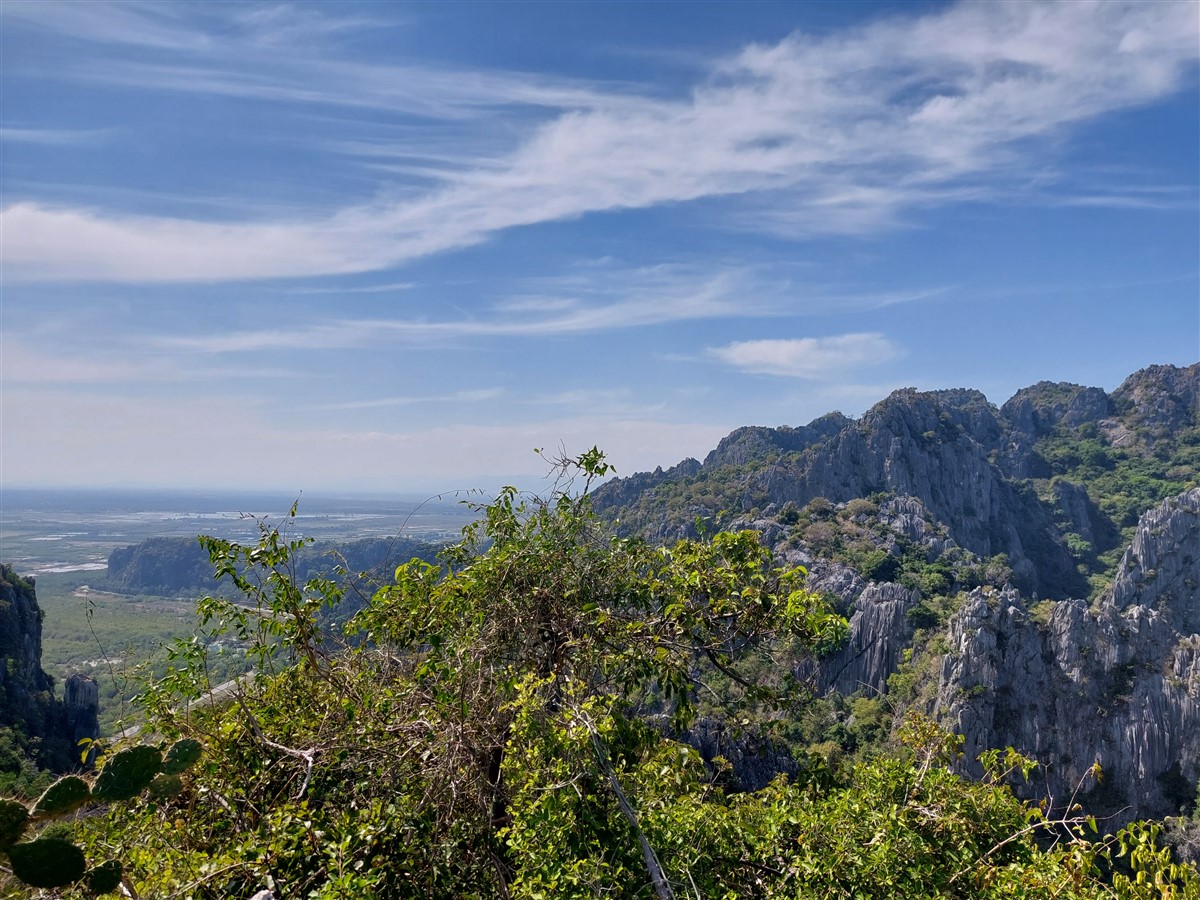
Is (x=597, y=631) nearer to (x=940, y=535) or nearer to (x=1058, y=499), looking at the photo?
(x=940, y=535)

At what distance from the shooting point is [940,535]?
77.3 metres

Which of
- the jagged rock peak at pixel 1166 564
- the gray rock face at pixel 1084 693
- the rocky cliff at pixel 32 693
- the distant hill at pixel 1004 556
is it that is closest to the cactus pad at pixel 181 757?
the distant hill at pixel 1004 556

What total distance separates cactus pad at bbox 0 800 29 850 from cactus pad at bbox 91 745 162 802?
1.09ft

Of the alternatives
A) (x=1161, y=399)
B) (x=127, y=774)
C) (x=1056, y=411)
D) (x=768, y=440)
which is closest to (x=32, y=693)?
(x=127, y=774)

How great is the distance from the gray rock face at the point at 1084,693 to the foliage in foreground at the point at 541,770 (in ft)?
148

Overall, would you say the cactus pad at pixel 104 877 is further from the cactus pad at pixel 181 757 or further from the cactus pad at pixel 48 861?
the cactus pad at pixel 181 757

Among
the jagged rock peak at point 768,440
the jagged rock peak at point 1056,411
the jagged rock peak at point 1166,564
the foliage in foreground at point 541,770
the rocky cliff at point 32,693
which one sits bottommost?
the rocky cliff at point 32,693

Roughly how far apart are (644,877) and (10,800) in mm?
2975

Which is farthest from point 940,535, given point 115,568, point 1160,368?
point 115,568

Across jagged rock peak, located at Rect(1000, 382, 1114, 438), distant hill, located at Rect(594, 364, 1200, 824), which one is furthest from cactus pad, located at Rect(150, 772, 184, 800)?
jagged rock peak, located at Rect(1000, 382, 1114, 438)

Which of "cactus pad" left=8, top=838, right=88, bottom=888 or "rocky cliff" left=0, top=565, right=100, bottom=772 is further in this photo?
"rocky cliff" left=0, top=565, right=100, bottom=772

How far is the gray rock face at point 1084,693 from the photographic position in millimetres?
44156

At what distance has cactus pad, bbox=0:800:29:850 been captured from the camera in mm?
2234

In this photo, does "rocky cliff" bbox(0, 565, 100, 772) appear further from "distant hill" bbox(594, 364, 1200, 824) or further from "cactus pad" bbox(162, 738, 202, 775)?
"cactus pad" bbox(162, 738, 202, 775)
